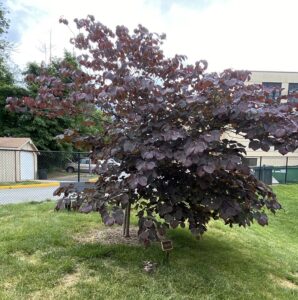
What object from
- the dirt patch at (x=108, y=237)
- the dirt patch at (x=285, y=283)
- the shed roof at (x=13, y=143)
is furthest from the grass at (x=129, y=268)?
the shed roof at (x=13, y=143)

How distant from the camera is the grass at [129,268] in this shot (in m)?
2.87

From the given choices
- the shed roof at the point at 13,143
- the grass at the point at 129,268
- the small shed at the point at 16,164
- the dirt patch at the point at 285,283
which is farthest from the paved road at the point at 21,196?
the dirt patch at the point at 285,283

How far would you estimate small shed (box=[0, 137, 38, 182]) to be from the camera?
16.7 metres

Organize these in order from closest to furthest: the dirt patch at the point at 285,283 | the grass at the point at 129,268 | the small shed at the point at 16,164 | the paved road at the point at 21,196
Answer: the grass at the point at 129,268 < the dirt patch at the point at 285,283 < the paved road at the point at 21,196 < the small shed at the point at 16,164

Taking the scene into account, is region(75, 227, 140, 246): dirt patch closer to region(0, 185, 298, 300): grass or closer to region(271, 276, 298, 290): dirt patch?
region(0, 185, 298, 300): grass

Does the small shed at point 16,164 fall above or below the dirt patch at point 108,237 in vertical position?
below

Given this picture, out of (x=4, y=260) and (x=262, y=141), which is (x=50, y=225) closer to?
(x=4, y=260)

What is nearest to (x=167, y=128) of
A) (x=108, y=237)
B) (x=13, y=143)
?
(x=108, y=237)

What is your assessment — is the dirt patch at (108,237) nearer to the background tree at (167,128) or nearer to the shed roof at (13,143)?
the background tree at (167,128)

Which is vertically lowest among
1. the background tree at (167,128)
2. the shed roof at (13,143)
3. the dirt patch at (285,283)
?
the dirt patch at (285,283)

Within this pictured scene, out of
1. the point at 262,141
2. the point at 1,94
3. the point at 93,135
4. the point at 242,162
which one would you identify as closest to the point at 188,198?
the point at 242,162

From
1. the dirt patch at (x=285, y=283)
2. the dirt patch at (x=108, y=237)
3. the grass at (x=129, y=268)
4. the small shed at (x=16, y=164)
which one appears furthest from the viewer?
the small shed at (x=16, y=164)

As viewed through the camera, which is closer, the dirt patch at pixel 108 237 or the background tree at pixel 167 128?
the background tree at pixel 167 128

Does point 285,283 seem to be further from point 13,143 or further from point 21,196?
point 13,143
